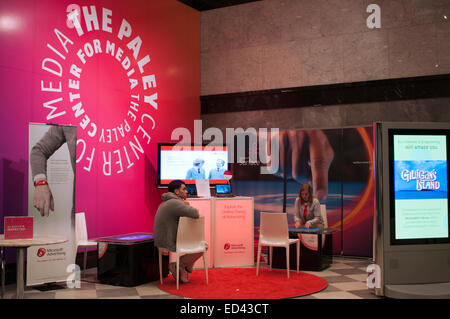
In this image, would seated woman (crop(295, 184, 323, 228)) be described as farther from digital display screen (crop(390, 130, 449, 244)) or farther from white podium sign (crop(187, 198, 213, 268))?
digital display screen (crop(390, 130, 449, 244))

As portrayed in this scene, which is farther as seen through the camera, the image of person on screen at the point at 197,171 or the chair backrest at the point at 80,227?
the image of person on screen at the point at 197,171

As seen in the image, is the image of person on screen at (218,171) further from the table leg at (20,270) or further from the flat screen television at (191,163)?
the table leg at (20,270)

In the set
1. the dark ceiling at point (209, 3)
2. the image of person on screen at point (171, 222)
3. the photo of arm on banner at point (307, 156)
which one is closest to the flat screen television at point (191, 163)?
the photo of arm on banner at point (307, 156)

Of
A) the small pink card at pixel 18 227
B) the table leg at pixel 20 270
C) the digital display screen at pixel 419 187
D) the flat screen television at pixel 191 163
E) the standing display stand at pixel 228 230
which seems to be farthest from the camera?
the flat screen television at pixel 191 163

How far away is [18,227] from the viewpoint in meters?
4.30

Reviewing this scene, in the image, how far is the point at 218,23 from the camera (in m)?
9.16

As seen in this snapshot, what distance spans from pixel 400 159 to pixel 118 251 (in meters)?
3.48

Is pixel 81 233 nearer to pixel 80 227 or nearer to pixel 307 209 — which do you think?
pixel 80 227

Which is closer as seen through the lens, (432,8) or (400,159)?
(400,159)

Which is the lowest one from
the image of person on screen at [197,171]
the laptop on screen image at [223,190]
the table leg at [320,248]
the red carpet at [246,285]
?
the red carpet at [246,285]

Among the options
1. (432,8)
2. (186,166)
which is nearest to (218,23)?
(186,166)

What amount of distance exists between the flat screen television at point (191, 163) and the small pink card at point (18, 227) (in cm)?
329

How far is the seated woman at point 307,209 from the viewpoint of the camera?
22.2 ft

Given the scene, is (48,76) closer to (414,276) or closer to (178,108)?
(178,108)
